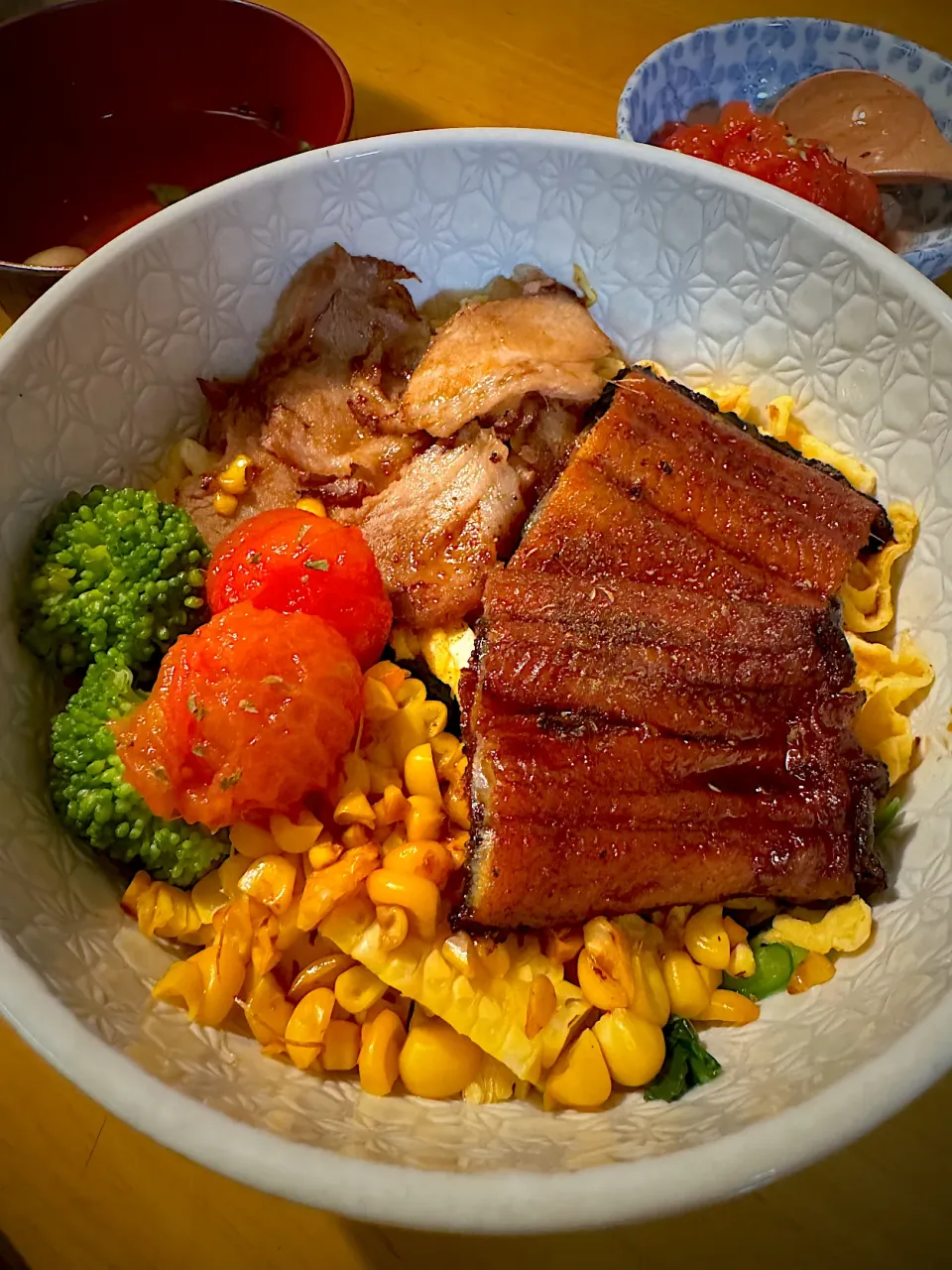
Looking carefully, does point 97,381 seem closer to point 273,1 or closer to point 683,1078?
point 683,1078

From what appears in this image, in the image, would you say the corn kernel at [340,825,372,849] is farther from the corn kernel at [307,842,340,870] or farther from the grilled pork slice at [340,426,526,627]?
the grilled pork slice at [340,426,526,627]

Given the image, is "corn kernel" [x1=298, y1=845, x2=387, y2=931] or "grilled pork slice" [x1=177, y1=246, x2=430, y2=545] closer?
"corn kernel" [x1=298, y1=845, x2=387, y2=931]

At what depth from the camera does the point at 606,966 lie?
1.56 m

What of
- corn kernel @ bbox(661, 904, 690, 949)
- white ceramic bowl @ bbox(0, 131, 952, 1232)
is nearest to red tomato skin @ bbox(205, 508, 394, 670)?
white ceramic bowl @ bbox(0, 131, 952, 1232)

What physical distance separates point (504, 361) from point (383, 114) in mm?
1593

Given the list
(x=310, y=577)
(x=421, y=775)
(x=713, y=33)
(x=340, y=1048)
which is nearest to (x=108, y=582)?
(x=310, y=577)

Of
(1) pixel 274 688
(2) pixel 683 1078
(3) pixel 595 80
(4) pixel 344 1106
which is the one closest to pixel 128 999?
(4) pixel 344 1106

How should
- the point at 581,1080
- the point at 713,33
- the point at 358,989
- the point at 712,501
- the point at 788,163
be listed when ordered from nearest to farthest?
the point at 581,1080 → the point at 358,989 → the point at 712,501 → the point at 788,163 → the point at 713,33

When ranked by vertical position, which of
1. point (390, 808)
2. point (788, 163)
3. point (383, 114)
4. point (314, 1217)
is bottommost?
point (314, 1217)

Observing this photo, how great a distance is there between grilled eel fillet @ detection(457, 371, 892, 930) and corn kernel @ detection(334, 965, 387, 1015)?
21cm

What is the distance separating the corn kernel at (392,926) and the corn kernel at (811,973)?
0.69m

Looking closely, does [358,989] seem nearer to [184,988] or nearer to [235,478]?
[184,988]

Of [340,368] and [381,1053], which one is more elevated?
[340,368]

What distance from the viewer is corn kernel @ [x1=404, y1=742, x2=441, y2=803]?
171 centimetres
